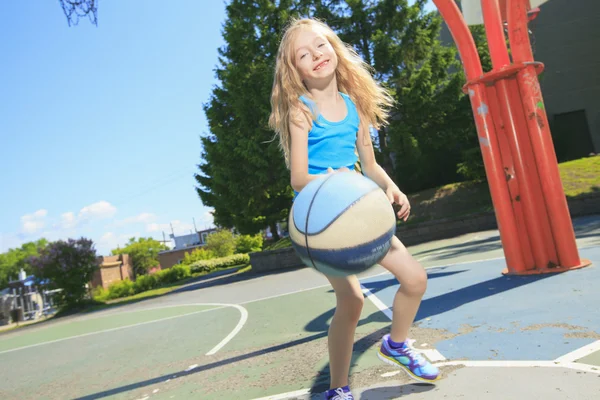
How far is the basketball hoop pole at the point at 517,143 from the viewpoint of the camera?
5.98 metres

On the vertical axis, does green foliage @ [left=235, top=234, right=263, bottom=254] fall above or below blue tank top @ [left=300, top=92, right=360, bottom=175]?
below

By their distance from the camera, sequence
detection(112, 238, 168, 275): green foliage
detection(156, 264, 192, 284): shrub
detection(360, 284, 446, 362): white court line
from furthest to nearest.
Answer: detection(112, 238, 168, 275): green foliage
detection(156, 264, 192, 284): shrub
detection(360, 284, 446, 362): white court line

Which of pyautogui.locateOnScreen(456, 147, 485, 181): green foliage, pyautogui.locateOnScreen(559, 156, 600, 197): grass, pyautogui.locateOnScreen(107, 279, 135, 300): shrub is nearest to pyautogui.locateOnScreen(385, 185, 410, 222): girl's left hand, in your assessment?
pyautogui.locateOnScreen(559, 156, 600, 197): grass

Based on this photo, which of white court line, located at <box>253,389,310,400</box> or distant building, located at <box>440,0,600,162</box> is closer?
white court line, located at <box>253,389,310,400</box>

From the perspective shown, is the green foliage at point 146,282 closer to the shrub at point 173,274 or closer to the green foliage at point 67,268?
the shrub at point 173,274

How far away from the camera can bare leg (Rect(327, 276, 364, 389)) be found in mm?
2730

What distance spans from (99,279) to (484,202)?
35.3 metres

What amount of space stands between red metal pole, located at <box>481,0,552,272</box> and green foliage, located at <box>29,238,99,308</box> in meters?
19.2

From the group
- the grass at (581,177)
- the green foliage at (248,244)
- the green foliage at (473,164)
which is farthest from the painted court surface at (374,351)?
the green foliage at (248,244)

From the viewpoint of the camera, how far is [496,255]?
8.86m

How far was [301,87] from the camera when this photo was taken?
288 cm

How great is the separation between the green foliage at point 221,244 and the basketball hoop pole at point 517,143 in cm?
3772

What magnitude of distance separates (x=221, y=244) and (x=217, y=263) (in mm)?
8186

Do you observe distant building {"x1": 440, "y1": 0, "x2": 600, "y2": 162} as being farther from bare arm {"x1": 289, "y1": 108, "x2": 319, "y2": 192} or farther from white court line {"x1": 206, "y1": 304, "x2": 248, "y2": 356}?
bare arm {"x1": 289, "y1": 108, "x2": 319, "y2": 192}
